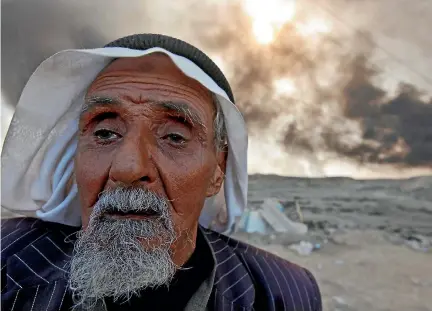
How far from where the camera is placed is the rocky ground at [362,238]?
2416 mm

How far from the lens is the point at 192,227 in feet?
4.58

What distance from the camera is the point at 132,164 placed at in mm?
1172

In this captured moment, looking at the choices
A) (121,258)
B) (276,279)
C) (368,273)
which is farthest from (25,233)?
(368,273)

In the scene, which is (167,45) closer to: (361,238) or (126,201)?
(126,201)

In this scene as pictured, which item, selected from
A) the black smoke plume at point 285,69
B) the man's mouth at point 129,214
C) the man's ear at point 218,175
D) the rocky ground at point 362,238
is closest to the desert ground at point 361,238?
the rocky ground at point 362,238

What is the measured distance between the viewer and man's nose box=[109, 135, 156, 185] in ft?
3.84

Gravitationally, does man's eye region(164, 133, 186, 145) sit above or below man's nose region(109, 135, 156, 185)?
above

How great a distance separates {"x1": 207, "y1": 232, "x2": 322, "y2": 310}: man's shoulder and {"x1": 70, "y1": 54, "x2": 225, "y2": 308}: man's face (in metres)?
0.34

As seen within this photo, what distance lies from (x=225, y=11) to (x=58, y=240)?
6.99ft

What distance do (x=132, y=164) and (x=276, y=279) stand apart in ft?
2.54

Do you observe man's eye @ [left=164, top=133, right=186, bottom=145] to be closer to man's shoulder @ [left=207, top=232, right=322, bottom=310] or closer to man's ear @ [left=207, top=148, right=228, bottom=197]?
man's ear @ [left=207, top=148, right=228, bottom=197]

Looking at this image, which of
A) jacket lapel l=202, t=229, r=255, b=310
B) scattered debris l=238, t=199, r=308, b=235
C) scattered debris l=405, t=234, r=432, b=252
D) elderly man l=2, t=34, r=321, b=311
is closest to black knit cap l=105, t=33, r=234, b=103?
elderly man l=2, t=34, r=321, b=311

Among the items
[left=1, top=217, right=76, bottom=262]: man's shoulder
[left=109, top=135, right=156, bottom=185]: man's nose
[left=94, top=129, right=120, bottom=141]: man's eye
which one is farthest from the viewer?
[left=1, top=217, right=76, bottom=262]: man's shoulder

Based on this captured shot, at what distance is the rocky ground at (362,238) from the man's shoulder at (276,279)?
742 mm
